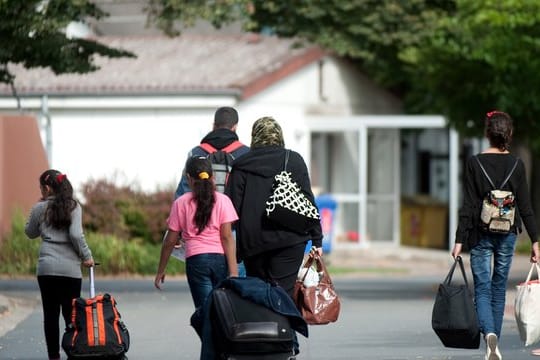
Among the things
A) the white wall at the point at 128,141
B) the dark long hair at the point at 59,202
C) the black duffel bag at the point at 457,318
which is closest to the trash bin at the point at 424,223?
→ the white wall at the point at 128,141

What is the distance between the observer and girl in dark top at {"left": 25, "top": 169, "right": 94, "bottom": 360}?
11305 millimetres

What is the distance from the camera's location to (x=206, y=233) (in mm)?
A: 10203

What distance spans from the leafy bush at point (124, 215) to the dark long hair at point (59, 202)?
13.1 metres

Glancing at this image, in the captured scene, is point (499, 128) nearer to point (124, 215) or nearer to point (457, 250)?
point (457, 250)

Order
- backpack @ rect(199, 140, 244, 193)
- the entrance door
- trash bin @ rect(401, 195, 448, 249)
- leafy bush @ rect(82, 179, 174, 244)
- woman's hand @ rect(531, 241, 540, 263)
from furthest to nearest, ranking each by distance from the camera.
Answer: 1. trash bin @ rect(401, 195, 448, 249)
2. the entrance door
3. leafy bush @ rect(82, 179, 174, 244)
4. woman's hand @ rect(531, 241, 540, 263)
5. backpack @ rect(199, 140, 244, 193)

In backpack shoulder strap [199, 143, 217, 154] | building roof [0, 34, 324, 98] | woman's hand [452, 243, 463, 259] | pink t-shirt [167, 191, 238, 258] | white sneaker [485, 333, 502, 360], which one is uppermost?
building roof [0, 34, 324, 98]

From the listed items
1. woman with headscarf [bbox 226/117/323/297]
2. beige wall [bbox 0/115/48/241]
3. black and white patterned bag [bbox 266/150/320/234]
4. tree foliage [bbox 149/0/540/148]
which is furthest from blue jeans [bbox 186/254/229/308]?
beige wall [bbox 0/115/48/241]

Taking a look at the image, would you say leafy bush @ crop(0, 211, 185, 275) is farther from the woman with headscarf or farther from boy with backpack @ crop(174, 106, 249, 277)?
the woman with headscarf

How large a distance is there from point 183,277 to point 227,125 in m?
11.7

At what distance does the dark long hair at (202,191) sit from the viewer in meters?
10.2

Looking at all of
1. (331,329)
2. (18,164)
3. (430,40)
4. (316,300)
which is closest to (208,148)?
(316,300)

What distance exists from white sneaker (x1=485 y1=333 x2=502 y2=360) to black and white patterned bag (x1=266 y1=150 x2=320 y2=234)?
5.60 feet

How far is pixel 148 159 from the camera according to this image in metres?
30.6

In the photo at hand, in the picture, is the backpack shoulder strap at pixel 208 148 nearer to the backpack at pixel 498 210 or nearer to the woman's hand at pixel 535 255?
the backpack at pixel 498 210
